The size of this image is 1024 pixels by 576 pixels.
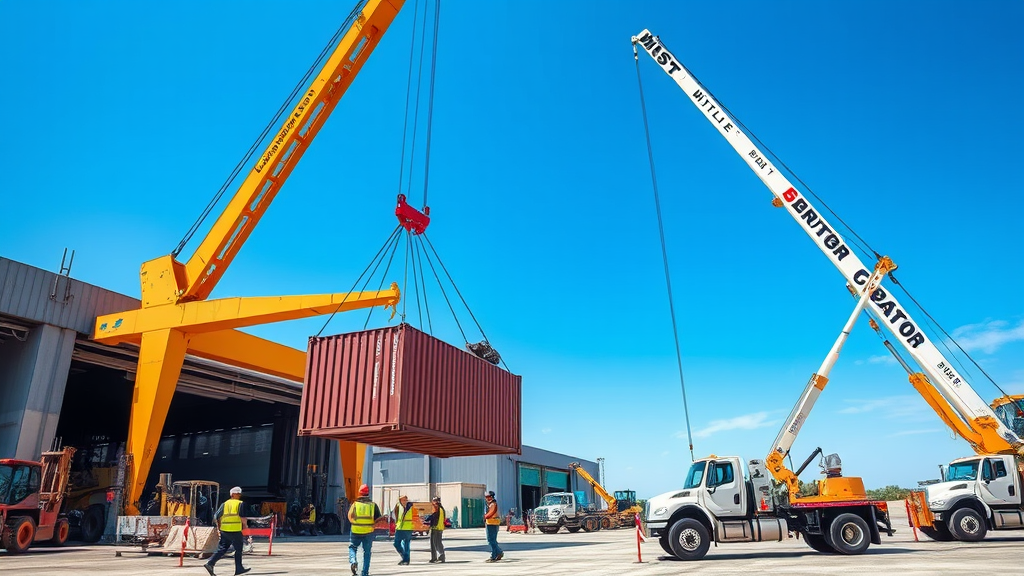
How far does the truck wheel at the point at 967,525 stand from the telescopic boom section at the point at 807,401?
13.5 feet

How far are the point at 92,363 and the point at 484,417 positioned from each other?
59.5ft

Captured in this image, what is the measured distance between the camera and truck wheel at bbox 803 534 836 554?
14891 mm

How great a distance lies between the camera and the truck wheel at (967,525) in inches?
656

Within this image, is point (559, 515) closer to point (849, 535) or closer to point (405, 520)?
point (849, 535)

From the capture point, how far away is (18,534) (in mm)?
17109

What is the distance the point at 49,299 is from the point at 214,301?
18.1 ft

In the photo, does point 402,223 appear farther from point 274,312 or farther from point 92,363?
point 92,363

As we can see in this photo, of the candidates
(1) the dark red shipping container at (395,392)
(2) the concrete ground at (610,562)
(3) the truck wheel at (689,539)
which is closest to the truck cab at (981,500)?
(2) the concrete ground at (610,562)

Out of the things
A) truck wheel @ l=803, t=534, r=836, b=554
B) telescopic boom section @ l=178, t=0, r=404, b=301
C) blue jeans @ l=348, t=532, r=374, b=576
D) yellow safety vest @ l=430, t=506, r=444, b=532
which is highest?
telescopic boom section @ l=178, t=0, r=404, b=301

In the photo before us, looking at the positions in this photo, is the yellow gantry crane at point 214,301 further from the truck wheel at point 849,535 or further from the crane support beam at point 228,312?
the truck wheel at point 849,535

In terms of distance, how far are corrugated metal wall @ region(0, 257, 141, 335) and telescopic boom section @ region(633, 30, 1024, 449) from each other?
24.0 metres

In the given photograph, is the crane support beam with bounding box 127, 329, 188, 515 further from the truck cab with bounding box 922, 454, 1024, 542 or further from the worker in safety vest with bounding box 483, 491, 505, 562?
the truck cab with bounding box 922, 454, 1024, 542

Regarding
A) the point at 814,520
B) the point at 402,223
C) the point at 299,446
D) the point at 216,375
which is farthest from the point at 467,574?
the point at 299,446

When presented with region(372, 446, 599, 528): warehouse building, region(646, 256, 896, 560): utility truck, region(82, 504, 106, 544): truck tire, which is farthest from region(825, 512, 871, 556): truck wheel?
region(372, 446, 599, 528): warehouse building
